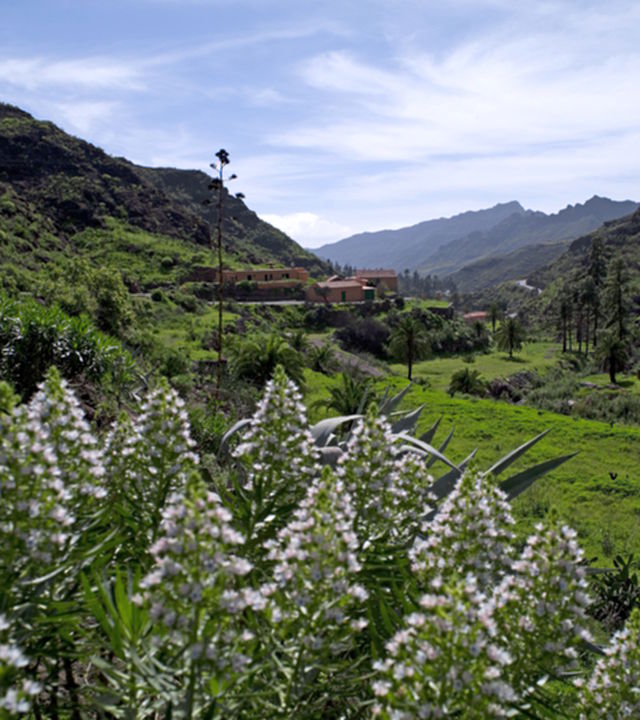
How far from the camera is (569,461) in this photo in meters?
20.0

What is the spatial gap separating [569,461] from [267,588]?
20344 millimetres

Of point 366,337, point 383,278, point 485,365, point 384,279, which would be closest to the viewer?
point 366,337

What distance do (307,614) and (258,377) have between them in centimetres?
1924

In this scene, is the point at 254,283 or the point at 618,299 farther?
the point at 254,283

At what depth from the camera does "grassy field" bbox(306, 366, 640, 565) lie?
1442 centimetres

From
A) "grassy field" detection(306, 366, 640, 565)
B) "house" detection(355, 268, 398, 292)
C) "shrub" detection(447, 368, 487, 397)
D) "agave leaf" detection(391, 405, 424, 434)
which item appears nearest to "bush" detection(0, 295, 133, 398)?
"agave leaf" detection(391, 405, 424, 434)

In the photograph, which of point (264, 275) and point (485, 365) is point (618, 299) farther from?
point (264, 275)

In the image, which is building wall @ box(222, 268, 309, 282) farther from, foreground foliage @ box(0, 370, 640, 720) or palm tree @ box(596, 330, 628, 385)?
foreground foliage @ box(0, 370, 640, 720)

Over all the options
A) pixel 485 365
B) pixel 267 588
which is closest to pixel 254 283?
pixel 485 365

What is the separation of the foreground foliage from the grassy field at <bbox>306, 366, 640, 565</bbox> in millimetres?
8144

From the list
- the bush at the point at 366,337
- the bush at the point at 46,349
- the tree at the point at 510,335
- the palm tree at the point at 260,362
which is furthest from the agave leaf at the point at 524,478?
the tree at the point at 510,335

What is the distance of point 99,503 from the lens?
9.64ft

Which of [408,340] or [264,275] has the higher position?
[264,275]

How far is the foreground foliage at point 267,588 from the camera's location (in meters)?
1.78
